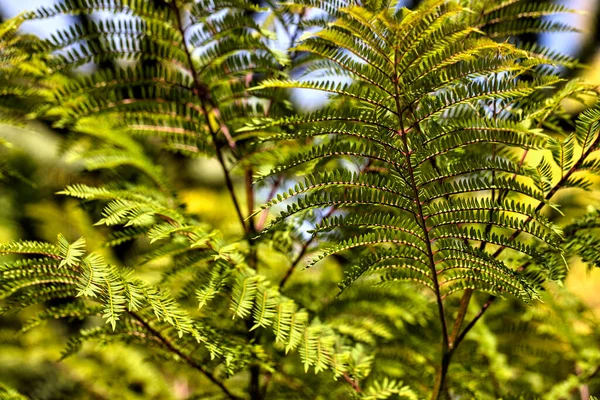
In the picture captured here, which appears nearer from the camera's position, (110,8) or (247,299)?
(247,299)

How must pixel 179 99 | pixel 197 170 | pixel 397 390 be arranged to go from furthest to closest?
1. pixel 197 170
2. pixel 179 99
3. pixel 397 390

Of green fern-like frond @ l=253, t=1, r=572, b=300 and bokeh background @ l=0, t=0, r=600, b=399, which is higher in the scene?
green fern-like frond @ l=253, t=1, r=572, b=300

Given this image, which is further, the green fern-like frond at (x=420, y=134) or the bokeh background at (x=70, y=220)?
the bokeh background at (x=70, y=220)

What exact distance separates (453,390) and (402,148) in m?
0.52

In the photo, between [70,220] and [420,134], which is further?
[70,220]

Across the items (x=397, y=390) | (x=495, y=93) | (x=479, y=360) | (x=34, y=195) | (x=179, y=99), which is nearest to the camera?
(x=495, y=93)

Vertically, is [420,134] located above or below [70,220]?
above

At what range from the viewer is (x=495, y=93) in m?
0.62

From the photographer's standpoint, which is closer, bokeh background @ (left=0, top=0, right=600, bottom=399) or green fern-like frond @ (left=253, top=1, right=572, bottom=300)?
green fern-like frond @ (left=253, top=1, right=572, bottom=300)

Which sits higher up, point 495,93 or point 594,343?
point 495,93

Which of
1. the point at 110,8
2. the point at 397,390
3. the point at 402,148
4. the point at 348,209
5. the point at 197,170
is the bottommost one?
the point at 197,170

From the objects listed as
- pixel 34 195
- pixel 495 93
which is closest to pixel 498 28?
pixel 495 93

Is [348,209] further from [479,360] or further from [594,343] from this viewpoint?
[594,343]

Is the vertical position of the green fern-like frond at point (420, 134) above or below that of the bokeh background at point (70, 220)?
above
